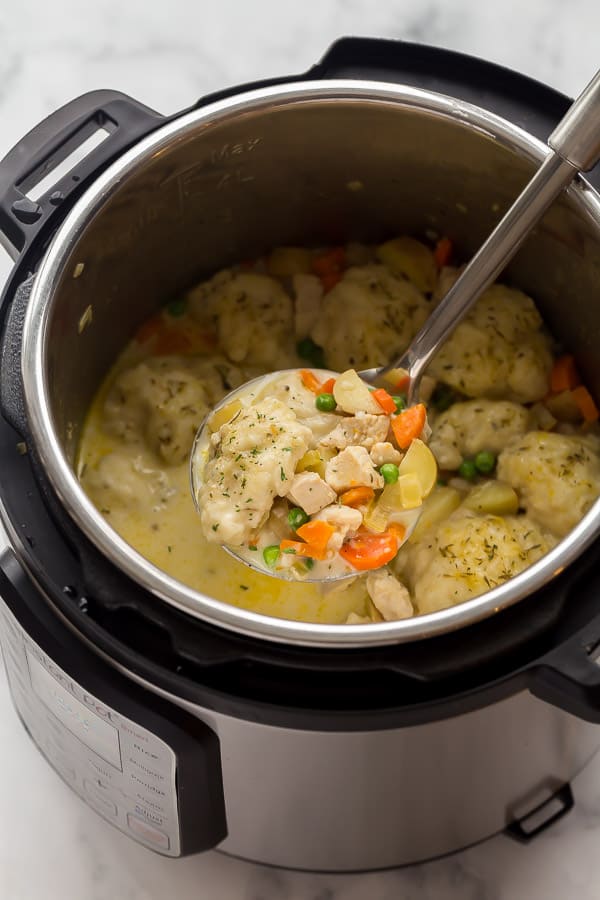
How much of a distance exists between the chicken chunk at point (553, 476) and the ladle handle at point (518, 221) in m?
0.22

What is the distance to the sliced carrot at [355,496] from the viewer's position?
1.94 metres

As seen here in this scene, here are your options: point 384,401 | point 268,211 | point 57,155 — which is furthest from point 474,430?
point 57,155

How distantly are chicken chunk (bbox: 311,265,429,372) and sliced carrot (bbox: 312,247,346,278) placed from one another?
0.10 m

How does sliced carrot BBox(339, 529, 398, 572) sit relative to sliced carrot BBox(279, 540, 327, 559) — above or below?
above

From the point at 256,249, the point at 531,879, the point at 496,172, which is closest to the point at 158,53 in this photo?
the point at 256,249

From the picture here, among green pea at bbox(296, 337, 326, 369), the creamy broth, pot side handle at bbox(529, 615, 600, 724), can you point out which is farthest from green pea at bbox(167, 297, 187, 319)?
pot side handle at bbox(529, 615, 600, 724)

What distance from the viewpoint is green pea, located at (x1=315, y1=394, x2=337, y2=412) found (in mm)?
2078

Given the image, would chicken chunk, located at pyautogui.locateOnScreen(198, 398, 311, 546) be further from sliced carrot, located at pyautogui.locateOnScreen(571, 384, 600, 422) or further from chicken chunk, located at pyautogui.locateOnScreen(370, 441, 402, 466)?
sliced carrot, located at pyautogui.locateOnScreen(571, 384, 600, 422)

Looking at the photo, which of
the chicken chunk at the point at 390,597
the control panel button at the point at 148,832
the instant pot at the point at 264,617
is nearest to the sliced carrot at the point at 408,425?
the chicken chunk at the point at 390,597

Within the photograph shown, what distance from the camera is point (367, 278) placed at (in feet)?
7.60

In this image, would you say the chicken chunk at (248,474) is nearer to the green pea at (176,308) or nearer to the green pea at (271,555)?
A: the green pea at (271,555)

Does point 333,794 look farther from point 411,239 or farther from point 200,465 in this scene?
point 411,239

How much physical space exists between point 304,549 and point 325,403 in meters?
0.28

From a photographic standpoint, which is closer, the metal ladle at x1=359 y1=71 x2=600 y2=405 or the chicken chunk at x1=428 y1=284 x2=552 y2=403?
the metal ladle at x1=359 y1=71 x2=600 y2=405
